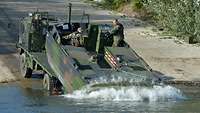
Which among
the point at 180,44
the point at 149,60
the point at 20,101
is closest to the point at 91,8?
the point at 180,44

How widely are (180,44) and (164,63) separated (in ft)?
17.0

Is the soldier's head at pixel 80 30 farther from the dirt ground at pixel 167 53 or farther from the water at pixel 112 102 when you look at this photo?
the dirt ground at pixel 167 53

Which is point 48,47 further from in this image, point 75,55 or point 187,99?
point 187,99

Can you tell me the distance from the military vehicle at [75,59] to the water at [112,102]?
0.26 metres

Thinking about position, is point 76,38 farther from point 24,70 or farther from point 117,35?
point 24,70

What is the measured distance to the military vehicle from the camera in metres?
18.6

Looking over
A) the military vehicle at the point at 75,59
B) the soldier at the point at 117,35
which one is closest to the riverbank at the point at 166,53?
the soldier at the point at 117,35

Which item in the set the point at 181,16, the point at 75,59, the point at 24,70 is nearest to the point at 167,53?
the point at 181,16

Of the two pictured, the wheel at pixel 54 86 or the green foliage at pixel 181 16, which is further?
the green foliage at pixel 181 16

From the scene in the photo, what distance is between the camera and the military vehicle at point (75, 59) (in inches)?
733

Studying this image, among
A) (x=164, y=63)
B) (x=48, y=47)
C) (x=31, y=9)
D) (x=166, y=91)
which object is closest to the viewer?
(x=166, y=91)

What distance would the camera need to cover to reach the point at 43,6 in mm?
46875

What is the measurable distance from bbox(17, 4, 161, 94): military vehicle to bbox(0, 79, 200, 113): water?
0.85 ft

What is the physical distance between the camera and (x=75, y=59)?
19906 mm
